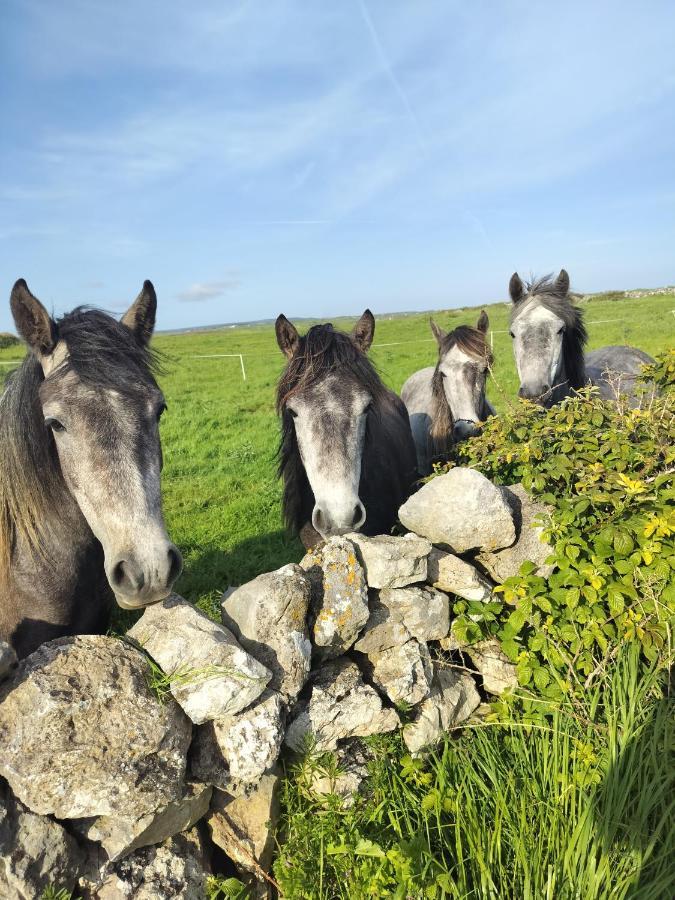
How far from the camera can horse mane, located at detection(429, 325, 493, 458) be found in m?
5.70

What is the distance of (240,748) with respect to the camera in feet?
7.18

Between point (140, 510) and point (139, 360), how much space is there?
0.88m

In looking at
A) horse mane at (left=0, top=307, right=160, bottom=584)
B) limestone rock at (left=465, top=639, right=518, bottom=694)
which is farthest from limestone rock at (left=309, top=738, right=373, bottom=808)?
horse mane at (left=0, top=307, right=160, bottom=584)

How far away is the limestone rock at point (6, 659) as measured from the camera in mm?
1938

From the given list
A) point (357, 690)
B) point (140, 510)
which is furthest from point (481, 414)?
point (140, 510)

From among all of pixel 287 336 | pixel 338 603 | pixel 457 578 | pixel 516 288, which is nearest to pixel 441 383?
pixel 516 288

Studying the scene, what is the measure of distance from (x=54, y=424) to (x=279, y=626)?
144 cm

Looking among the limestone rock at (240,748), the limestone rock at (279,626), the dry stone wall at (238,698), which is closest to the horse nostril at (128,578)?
the dry stone wall at (238,698)

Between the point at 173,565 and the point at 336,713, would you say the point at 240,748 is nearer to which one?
the point at 336,713

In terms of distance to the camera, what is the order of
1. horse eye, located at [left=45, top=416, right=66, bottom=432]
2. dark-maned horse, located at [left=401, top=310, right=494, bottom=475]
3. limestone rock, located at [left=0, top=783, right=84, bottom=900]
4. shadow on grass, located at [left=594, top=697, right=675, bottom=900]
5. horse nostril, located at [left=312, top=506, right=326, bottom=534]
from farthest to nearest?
1. dark-maned horse, located at [left=401, top=310, right=494, bottom=475]
2. horse nostril, located at [left=312, top=506, right=326, bottom=534]
3. horse eye, located at [left=45, top=416, right=66, bottom=432]
4. shadow on grass, located at [left=594, top=697, right=675, bottom=900]
5. limestone rock, located at [left=0, top=783, right=84, bottom=900]

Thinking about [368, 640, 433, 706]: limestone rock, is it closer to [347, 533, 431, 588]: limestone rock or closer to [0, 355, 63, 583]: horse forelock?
[347, 533, 431, 588]: limestone rock

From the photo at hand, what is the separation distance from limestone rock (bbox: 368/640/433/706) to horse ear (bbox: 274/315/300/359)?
210 cm

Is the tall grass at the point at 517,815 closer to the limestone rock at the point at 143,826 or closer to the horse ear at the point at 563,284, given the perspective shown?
the limestone rock at the point at 143,826

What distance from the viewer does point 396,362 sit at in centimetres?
2280
